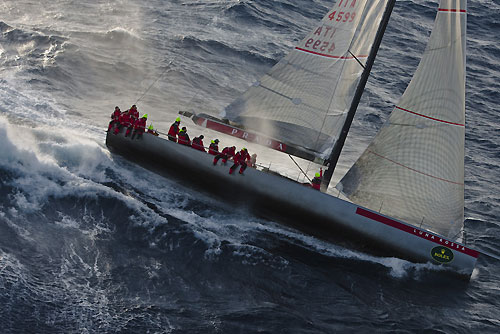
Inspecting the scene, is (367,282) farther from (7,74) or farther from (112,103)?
(7,74)

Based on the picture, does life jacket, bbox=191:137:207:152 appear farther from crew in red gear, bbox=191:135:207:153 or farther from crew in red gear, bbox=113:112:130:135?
crew in red gear, bbox=113:112:130:135

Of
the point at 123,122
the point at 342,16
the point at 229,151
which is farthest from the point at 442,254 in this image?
the point at 123,122

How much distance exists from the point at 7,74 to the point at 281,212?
1297cm

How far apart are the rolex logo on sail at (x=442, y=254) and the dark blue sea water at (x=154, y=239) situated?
0.39 meters

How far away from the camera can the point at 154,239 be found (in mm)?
15773

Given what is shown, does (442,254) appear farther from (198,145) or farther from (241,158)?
(198,145)

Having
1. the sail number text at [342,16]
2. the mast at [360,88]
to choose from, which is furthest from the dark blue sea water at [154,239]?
the sail number text at [342,16]

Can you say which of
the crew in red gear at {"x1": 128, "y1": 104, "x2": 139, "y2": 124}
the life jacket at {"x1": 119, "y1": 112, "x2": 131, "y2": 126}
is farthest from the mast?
the life jacket at {"x1": 119, "y1": 112, "x2": 131, "y2": 126}

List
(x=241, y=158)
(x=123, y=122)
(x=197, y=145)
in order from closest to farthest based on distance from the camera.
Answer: (x=241, y=158), (x=197, y=145), (x=123, y=122)

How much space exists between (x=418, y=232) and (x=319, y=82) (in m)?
5.05

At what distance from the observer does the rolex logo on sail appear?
56.5 ft

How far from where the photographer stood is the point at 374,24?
17594 millimetres

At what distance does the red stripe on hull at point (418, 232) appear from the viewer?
17156 millimetres

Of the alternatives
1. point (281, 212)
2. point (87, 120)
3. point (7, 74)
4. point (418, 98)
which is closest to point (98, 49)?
point (7, 74)
